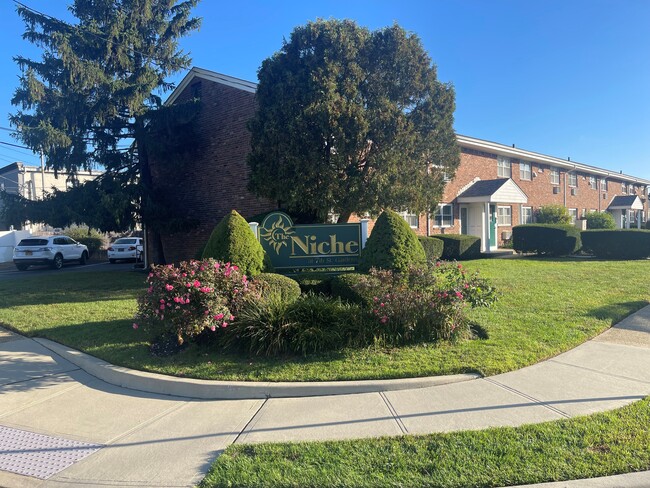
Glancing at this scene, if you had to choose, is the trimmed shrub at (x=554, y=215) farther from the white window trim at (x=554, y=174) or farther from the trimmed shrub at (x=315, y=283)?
the trimmed shrub at (x=315, y=283)

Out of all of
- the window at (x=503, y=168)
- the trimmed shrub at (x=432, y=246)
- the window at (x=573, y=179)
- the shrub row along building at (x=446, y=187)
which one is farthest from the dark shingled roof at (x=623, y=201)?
the trimmed shrub at (x=432, y=246)

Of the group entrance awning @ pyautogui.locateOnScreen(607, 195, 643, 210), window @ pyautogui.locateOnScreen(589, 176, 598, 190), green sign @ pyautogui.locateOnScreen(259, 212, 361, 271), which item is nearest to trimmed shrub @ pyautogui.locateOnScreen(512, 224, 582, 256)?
green sign @ pyautogui.locateOnScreen(259, 212, 361, 271)

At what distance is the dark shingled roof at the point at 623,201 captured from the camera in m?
37.0

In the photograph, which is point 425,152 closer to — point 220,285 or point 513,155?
point 220,285

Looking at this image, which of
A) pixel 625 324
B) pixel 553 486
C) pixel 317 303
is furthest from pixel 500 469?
pixel 625 324

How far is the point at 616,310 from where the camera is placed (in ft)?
26.6

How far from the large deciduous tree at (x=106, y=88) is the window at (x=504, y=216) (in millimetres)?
17028

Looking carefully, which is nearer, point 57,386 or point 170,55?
point 57,386

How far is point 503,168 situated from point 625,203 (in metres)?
18.6

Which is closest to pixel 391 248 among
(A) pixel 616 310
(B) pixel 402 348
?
(B) pixel 402 348

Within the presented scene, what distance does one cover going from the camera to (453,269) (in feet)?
23.2

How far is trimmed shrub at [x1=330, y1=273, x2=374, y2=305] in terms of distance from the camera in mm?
6944

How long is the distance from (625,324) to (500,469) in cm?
562

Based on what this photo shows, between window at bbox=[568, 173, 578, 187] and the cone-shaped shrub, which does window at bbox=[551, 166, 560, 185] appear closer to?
window at bbox=[568, 173, 578, 187]
